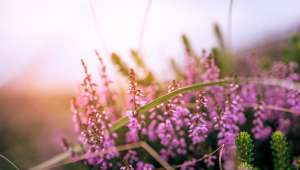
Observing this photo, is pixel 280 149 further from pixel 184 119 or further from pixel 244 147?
pixel 184 119

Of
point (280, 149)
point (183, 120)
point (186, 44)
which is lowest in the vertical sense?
point (280, 149)

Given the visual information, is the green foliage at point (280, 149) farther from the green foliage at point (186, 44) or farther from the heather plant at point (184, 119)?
the green foliage at point (186, 44)

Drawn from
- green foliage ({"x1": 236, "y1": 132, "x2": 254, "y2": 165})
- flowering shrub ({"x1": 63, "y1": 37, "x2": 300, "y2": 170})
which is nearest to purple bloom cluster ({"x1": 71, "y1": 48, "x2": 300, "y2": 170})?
flowering shrub ({"x1": 63, "y1": 37, "x2": 300, "y2": 170})

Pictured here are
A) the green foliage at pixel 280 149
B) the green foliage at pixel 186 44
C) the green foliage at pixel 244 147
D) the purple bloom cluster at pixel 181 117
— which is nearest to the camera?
the green foliage at pixel 244 147

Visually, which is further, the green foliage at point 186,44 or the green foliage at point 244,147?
the green foliage at point 186,44

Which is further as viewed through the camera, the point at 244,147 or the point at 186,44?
the point at 186,44

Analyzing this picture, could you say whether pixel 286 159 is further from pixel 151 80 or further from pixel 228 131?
pixel 151 80

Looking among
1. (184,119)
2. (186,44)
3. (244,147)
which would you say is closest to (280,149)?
(244,147)

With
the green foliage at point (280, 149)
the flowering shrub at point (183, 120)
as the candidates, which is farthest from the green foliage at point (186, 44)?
the green foliage at point (280, 149)

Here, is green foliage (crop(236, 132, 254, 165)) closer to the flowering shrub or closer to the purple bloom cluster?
the flowering shrub
